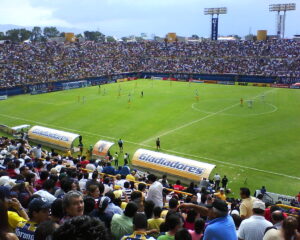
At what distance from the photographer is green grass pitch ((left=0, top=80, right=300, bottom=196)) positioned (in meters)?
25.9

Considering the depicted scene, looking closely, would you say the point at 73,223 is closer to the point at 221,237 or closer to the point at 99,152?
the point at 221,237

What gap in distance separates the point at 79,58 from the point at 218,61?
113 ft

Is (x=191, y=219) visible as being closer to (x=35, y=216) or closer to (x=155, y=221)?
(x=155, y=221)

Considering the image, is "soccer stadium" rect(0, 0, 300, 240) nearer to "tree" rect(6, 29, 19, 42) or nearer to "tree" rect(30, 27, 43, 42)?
"tree" rect(6, 29, 19, 42)

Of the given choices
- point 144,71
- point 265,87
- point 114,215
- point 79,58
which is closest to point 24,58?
point 79,58

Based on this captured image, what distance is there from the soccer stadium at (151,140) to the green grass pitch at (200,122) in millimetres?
157

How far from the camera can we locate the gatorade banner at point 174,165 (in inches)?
838

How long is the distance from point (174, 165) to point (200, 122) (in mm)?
16817

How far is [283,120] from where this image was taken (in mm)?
38406

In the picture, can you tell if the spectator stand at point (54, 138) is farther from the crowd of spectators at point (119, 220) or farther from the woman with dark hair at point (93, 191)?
the woman with dark hair at point (93, 191)

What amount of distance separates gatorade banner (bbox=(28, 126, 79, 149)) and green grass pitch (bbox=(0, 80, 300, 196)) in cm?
361

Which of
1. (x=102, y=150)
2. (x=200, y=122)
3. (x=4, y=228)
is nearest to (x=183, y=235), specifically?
(x=4, y=228)

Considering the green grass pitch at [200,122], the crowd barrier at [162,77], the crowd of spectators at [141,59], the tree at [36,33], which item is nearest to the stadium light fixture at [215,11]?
the crowd of spectators at [141,59]

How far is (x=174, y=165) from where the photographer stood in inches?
878
